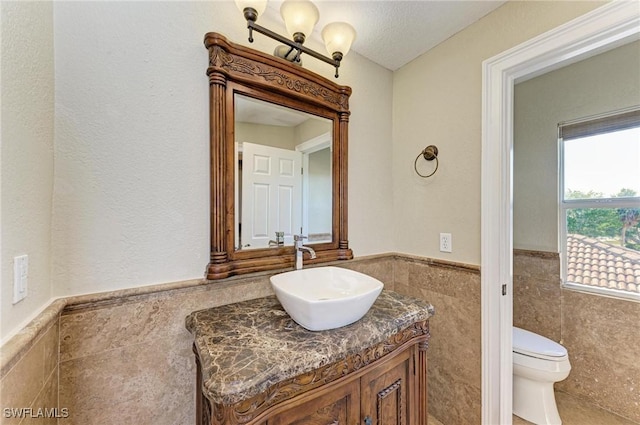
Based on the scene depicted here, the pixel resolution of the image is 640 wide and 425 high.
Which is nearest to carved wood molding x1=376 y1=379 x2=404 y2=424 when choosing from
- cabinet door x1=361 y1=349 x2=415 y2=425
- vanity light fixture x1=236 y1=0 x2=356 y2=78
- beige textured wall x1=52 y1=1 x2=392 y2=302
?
cabinet door x1=361 y1=349 x2=415 y2=425

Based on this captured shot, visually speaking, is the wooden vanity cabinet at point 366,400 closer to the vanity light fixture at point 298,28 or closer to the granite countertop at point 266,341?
the granite countertop at point 266,341

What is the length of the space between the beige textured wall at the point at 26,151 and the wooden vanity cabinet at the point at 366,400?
0.57 metres

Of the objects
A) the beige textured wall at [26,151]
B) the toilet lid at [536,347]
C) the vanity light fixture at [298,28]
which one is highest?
the vanity light fixture at [298,28]

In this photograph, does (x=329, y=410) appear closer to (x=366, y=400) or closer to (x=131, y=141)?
(x=366, y=400)

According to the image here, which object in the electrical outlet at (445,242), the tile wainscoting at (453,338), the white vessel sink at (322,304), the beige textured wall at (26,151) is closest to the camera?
the beige textured wall at (26,151)

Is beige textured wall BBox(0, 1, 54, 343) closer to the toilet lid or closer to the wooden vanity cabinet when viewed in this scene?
the wooden vanity cabinet

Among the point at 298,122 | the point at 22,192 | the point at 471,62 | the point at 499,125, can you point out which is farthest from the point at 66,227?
the point at 471,62

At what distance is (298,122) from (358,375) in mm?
1171

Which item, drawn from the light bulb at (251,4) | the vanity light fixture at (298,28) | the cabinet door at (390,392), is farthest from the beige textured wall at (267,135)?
the cabinet door at (390,392)

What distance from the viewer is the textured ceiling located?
4.03 ft

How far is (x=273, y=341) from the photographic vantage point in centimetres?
77

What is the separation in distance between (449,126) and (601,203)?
1462 mm

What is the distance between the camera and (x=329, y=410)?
0.78 meters

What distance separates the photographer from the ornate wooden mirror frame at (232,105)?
1.04 meters
